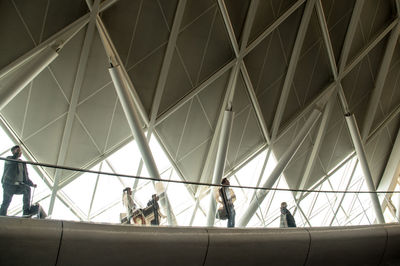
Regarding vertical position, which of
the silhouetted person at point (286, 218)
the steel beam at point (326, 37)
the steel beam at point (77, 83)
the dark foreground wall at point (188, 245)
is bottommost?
the dark foreground wall at point (188, 245)

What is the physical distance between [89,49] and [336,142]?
23950 millimetres

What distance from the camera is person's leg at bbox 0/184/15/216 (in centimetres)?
1209

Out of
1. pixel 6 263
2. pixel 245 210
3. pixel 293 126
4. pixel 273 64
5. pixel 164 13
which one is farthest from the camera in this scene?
pixel 293 126

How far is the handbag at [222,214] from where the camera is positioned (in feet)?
56.5

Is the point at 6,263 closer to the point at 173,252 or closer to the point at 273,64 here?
the point at 173,252

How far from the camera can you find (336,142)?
39406 mm

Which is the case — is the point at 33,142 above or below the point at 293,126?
below

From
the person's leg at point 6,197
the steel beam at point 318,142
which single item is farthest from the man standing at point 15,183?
the steel beam at point 318,142

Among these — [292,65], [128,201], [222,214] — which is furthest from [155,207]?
[292,65]

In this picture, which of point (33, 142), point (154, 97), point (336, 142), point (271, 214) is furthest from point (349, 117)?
point (33, 142)

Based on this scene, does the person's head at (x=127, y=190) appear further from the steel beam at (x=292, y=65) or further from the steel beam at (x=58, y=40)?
the steel beam at (x=292, y=65)

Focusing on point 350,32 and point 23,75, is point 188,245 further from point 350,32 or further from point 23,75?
point 350,32

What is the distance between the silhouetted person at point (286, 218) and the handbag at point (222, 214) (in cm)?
275

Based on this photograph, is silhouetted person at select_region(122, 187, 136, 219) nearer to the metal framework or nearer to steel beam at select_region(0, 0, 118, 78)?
the metal framework
